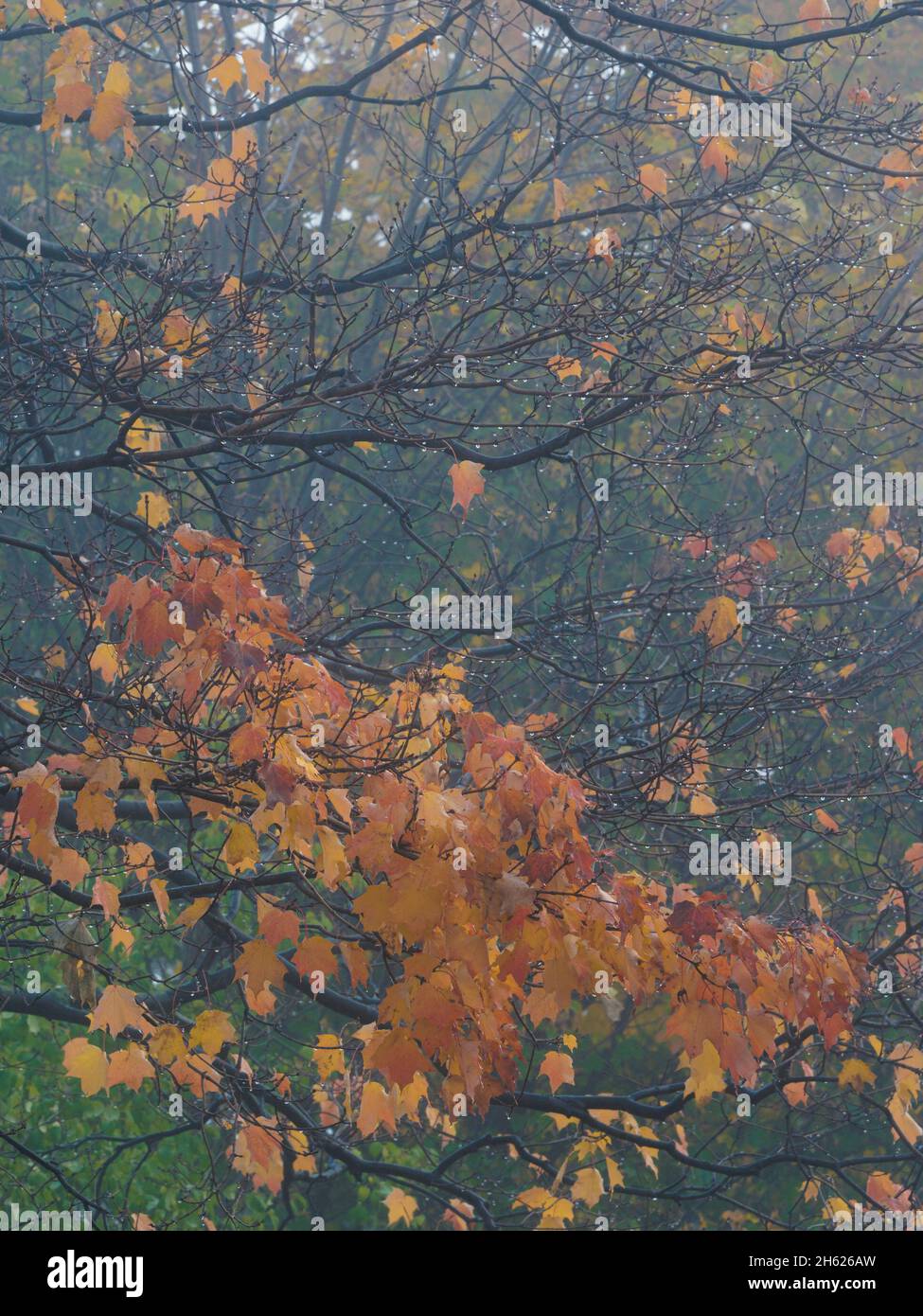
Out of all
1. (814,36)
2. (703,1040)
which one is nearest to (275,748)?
(703,1040)

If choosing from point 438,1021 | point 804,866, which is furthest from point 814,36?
point 804,866

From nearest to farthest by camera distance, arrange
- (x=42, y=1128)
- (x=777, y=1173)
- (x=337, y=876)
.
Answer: (x=337, y=876)
(x=42, y=1128)
(x=777, y=1173)

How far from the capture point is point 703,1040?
4.27 meters

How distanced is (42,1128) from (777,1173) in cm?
667

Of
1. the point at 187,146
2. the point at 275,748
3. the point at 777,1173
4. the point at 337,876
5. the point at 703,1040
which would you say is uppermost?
the point at 187,146

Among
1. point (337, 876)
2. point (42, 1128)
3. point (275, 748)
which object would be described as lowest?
point (42, 1128)
